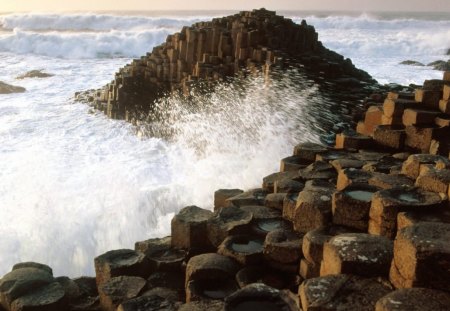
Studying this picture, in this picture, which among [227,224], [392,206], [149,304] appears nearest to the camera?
[149,304]

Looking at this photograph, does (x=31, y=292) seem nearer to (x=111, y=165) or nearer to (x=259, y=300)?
(x=259, y=300)

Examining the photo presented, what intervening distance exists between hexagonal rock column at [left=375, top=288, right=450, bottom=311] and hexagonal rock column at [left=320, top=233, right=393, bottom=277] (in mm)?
337

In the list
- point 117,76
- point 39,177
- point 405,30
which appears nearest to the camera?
point 39,177

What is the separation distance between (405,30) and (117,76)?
3561 centimetres

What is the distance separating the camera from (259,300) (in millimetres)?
2365

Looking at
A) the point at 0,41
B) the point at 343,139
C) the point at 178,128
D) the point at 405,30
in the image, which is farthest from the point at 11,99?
the point at 405,30

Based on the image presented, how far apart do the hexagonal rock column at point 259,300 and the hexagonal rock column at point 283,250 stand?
82cm

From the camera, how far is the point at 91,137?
982cm

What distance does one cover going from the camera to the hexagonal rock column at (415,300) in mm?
2012

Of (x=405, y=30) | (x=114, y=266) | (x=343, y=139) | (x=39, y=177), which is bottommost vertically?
(x=39, y=177)

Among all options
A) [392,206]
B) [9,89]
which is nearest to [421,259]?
[392,206]

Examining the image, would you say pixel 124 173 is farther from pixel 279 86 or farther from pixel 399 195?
pixel 399 195

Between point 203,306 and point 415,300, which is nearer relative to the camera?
point 415,300

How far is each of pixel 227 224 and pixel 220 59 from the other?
627 cm
